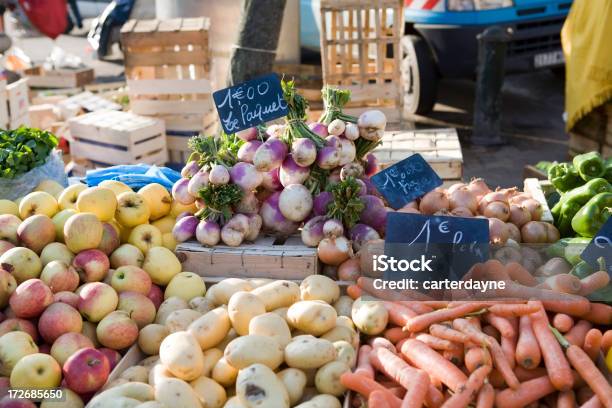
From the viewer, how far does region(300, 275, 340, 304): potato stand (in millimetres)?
2734

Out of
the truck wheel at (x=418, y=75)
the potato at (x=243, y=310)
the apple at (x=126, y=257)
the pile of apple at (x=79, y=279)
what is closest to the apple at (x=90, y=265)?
the pile of apple at (x=79, y=279)

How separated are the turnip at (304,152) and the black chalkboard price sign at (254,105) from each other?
0.25 meters

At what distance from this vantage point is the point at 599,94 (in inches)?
229

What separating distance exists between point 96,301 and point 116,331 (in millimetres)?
160

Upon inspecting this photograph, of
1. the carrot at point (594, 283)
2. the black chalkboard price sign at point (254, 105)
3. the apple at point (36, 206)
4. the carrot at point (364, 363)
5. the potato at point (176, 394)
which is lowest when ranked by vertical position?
the carrot at point (364, 363)

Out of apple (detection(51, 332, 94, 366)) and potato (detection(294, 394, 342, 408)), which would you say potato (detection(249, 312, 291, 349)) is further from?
apple (detection(51, 332, 94, 366))

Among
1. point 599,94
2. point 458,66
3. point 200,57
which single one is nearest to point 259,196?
point 200,57

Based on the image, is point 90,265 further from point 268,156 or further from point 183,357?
point 268,156

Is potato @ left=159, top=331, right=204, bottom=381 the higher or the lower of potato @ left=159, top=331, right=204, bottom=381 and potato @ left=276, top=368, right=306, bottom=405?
the higher

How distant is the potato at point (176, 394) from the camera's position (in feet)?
7.09

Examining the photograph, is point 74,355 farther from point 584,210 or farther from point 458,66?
point 458,66

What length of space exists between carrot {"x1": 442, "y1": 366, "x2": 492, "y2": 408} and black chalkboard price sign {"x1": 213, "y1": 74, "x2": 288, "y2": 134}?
155cm

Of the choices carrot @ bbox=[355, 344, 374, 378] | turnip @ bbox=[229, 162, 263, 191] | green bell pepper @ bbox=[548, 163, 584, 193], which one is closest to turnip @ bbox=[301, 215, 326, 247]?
turnip @ bbox=[229, 162, 263, 191]

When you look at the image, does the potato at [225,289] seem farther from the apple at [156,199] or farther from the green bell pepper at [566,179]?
the green bell pepper at [566,179]
